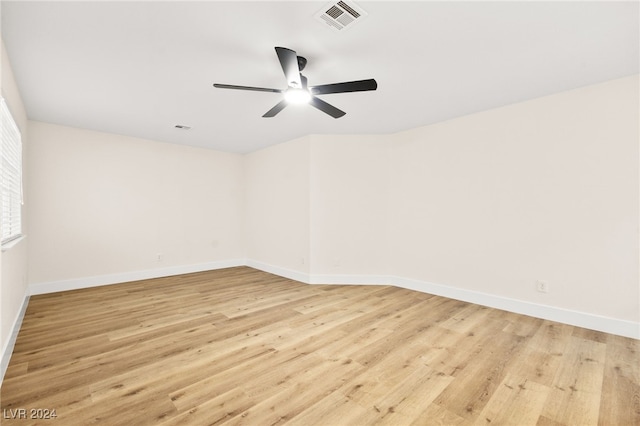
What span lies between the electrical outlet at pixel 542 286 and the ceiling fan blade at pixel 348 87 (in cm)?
288

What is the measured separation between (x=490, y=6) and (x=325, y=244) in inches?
142

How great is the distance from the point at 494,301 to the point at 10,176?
5463 millimetres

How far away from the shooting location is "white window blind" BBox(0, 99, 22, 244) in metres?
2.55

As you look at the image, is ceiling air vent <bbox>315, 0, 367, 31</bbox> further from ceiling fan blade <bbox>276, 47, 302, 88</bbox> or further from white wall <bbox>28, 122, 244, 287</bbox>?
white wall <bbox>28, 122, 244, 287</bbox>

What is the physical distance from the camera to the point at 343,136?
4715 millimetres

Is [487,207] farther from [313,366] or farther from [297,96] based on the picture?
[313,366]

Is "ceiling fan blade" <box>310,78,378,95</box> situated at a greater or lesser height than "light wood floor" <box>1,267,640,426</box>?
greater

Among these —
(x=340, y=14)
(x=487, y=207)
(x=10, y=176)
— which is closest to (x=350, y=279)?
(x=487, y=207)

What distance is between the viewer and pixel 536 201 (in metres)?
3.28

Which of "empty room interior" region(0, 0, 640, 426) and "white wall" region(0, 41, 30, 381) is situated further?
"white wall" region(0, 41, 30, 381)

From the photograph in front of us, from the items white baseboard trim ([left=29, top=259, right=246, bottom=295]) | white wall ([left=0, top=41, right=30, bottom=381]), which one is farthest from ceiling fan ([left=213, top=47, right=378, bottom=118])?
white baseboard trim ([left=29, top=259, right=246, bottom=295])

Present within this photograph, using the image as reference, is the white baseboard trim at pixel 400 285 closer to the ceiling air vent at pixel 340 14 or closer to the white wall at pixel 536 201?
the white wall at pixel 536 201

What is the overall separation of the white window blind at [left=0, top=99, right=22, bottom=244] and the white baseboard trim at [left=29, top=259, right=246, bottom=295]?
1.17m

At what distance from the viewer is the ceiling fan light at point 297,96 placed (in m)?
2.42
